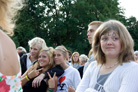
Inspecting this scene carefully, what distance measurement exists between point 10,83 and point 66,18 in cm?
2623

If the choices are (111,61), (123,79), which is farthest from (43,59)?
(123,79)

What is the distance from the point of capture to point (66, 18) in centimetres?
2705

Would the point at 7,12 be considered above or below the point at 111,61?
above

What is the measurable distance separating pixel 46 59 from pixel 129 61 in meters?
2.02

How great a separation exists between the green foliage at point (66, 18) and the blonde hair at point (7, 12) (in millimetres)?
Result: 24121

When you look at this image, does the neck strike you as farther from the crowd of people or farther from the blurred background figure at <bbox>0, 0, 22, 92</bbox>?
the blurred background figure at <bbox>0, 0, 22, 92</bbox>

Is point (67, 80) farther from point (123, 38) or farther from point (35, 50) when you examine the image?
point (123, 38)

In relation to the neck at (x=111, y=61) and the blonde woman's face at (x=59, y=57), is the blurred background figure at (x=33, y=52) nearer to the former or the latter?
the blonde woman's face at (x=59, y=57)

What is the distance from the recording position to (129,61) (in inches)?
82.0

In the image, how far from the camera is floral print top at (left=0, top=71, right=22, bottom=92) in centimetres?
104

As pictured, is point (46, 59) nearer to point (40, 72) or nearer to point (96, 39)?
point (40, 72)

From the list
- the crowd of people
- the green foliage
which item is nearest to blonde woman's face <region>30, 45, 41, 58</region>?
the crowd of people

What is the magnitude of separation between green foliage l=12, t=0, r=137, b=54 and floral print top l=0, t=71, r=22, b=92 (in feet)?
79.7

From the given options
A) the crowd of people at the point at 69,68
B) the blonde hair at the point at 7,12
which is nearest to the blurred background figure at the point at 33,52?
the crowd of people at the point at 69,68
